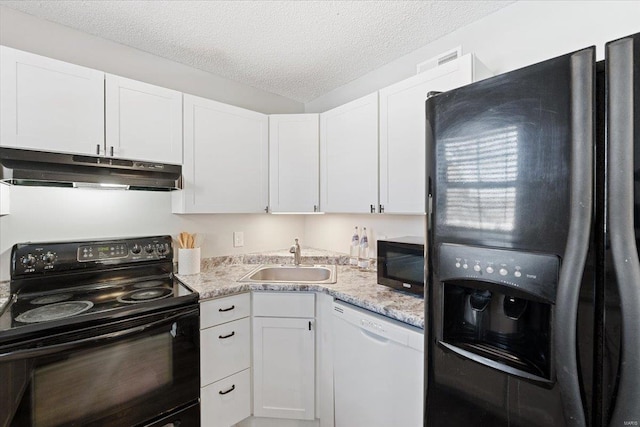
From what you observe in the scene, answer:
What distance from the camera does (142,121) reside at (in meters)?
1.75

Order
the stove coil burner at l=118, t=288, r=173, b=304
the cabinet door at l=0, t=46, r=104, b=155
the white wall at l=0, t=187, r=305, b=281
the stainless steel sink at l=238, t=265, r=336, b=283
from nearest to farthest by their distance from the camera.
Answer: the cabinet door at l=0, t=46, r=104, b=155 < the stove coil burner at l=118, t=288, r=173, b=304 < the white wall at l=0, t=187, r=305, b=281 < the stainless steel sink at l=238, t=265, r=336, b=283

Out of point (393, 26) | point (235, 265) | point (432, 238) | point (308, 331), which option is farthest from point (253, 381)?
point (393, 26)

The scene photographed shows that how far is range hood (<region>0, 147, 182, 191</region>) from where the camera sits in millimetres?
1367

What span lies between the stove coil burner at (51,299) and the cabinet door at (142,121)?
0.81m

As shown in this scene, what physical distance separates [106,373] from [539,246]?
1.75m

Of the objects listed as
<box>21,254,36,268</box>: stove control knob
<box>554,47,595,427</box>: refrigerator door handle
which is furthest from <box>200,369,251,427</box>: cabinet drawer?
<box>554,47,595,427</box>: refrigerator door handle

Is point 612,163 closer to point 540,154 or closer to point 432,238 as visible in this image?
point 540,154

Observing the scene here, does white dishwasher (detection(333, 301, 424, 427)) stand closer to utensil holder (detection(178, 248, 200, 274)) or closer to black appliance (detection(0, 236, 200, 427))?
black appliance (detection(0, 236, 200, 427))

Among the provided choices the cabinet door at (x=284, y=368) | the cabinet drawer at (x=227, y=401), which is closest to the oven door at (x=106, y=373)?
the cabinet drawer at (x=227, y=401)

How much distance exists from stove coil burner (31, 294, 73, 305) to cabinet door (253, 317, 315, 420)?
39.7 inches

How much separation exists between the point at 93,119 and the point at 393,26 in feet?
5.96

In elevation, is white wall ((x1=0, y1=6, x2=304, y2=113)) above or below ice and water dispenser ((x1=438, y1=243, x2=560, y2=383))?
above

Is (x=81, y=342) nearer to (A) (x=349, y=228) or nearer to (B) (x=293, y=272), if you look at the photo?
(B) (x=293, y=272)

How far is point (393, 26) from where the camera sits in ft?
5.75
